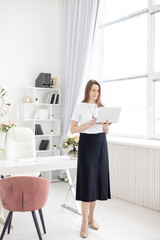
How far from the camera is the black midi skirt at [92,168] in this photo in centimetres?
278

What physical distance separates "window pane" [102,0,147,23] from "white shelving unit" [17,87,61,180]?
1560mm

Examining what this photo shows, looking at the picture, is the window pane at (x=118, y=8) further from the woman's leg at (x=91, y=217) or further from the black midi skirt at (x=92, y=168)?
the woman's leg at (x=91, y=217)

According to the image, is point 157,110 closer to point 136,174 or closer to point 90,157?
point 136,174

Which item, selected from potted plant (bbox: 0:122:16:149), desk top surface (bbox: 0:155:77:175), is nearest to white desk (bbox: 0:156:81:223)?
desk top surface (bbox: 0:155:77:175)

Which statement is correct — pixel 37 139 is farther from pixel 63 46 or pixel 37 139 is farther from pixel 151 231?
pixel 151 231

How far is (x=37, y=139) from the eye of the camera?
17.1ft

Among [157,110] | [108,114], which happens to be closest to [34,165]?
[108,114]

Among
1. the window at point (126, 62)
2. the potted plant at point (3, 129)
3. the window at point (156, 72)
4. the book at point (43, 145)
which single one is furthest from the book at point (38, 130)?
the window at point (156, 72)

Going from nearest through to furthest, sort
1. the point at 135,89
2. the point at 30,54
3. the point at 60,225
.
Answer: the point at 60,225, the point at 135,89, the point at 30,54

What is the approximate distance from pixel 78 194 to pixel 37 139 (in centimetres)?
249

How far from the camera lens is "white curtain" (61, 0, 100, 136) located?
4684 millimetres

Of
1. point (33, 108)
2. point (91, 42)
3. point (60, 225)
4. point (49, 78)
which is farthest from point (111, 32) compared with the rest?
point (60, 225)

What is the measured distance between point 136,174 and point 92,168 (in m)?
1.21

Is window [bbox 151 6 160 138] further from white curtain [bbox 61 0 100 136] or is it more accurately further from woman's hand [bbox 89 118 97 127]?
woman's hand [bbox 89 118 97 127]
